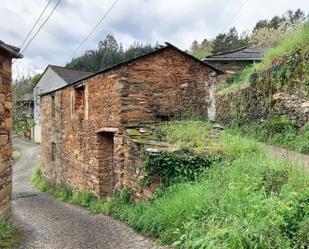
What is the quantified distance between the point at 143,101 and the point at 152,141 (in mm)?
1781

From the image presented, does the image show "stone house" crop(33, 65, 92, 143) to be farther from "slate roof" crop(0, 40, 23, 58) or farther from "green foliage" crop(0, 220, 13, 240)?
"green foliage" crop(0, 220, 13, 240)

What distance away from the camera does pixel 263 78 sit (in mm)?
11836

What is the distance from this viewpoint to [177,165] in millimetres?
7242

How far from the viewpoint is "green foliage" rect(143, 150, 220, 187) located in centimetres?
715

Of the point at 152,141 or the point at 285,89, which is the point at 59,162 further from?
the point at 285,89

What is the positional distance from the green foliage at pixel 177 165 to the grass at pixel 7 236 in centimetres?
279

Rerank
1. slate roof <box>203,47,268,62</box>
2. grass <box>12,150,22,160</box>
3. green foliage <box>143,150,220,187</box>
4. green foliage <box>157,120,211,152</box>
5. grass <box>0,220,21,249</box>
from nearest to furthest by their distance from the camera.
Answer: grass <box>0,220,21,249</box> → green foliage <box>143,150,220,187</box> → green foliage <box>157,120,211,152</box> → slate roof <box>203,47,268,62</box> → grass <box>12,150,22,160</box>

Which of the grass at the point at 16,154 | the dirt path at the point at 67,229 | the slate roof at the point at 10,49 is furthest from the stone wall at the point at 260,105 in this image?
→ the grass at the point at 16,154

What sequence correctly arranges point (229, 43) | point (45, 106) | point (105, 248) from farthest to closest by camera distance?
point (229, 43) < point (45, 106) < point (105, 248)

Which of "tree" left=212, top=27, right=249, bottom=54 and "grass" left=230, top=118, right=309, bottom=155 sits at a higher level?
"tree" left=212, top=27, right=249, bottom=54

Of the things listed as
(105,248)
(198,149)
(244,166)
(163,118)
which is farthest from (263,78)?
(105,248)

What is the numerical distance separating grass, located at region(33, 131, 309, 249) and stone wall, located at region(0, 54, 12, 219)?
2429 mm

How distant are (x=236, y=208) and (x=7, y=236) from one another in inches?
156

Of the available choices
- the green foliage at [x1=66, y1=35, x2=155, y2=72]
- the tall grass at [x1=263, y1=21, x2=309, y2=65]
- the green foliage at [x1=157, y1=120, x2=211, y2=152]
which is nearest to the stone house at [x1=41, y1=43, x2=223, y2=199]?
the green foliage at [x1=157, y1=120, x2=211, y2=152]
